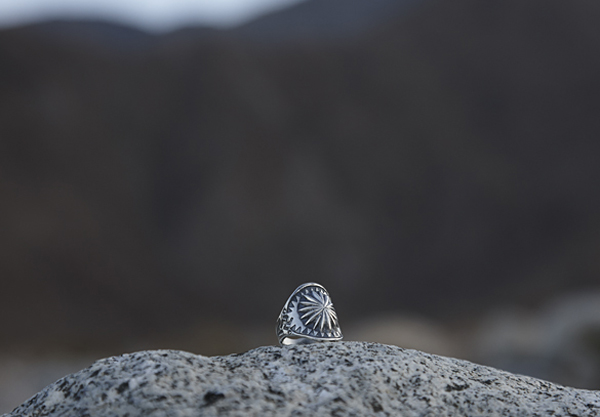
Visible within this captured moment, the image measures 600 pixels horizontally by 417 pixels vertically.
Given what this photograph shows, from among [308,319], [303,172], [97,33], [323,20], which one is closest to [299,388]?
[308,319]

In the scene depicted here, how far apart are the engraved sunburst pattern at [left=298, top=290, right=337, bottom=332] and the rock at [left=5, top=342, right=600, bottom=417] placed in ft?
1.31

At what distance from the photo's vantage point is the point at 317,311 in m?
2.17

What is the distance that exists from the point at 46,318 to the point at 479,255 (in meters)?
8.79

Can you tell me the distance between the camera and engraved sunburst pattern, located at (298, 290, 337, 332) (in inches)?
84.7

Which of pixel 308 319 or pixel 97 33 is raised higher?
pixel 97 33

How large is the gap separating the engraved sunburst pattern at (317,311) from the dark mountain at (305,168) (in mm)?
8378

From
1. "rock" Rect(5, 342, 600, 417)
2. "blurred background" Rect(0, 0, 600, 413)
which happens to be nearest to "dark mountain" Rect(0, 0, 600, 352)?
"blurred background" Rect(0, 0, 600, 413)

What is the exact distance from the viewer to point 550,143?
1230cm

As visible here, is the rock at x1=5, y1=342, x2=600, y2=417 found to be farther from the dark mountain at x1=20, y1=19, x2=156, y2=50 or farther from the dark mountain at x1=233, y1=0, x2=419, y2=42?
the dark mountain at x1=233, y1=0, x2=419, y2=42

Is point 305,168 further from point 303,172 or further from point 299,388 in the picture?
point 299,388

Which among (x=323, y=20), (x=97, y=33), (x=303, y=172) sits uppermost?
(x=323, y=20)

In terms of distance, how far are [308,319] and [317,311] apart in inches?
1.9

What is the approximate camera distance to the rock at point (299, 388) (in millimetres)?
1319

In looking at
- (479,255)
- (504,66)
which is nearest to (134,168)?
(479,255)
